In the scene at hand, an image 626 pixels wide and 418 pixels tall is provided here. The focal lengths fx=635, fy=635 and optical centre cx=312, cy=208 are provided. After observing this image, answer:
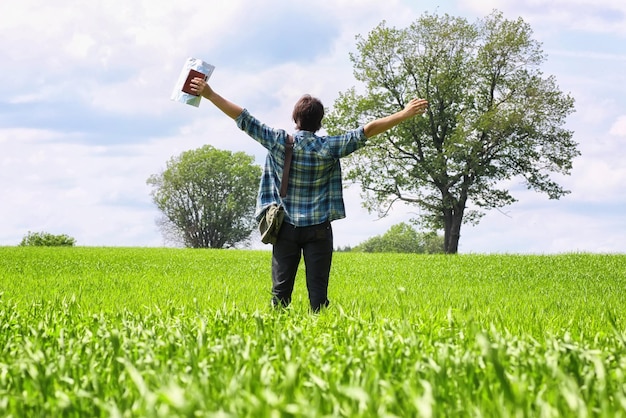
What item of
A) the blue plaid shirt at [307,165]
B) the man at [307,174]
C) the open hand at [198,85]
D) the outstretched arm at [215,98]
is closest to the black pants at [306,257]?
the man at [307,174]

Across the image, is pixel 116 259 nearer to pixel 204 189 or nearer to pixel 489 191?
pixel 489 191

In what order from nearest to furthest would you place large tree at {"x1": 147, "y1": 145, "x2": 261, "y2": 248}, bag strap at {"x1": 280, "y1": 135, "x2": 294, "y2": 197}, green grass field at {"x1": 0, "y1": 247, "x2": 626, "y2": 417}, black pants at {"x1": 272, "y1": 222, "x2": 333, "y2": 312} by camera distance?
green grass field at {"x1": 0, "y1": 247, "x2": 626, "y2": 417}
bag strap at {"x1": 280, "y1": 135, "x2": 294, "y2": 197}
black pants at {"x1": 272, "y1": 222, "x2": 333, "y2": 312}
large tree at {"x1": 147, "y1": 145, "x2": 261, "y2": 248}

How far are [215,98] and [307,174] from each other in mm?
1300

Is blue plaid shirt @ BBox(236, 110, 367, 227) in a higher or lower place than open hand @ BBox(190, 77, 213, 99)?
lower

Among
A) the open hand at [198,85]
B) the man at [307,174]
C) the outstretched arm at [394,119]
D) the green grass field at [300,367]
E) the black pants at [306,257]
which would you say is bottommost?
the green grass field at [300,367]

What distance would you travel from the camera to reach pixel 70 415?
2.79 m

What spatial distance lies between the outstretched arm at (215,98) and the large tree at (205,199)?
2251 inches

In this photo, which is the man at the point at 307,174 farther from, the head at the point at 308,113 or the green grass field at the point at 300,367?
the green grass field at the point at 300,367

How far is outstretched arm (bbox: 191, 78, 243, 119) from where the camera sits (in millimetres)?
6773

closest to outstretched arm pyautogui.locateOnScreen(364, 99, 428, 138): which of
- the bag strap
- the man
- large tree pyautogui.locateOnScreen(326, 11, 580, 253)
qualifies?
the man

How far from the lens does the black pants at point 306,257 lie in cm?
706

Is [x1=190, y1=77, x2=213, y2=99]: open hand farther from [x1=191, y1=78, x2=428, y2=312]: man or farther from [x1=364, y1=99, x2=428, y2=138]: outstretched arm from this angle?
[x1=364, y1=99, x2=428, y2=138]: outstretched arm

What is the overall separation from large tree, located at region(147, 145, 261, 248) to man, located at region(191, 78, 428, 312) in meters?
57.1

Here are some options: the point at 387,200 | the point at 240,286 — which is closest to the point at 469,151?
the point at 387,200
